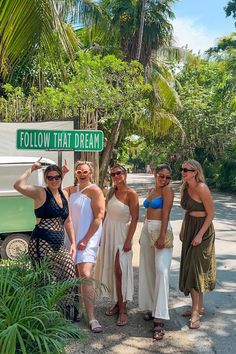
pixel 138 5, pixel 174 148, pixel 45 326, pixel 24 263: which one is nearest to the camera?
pixel 45 326

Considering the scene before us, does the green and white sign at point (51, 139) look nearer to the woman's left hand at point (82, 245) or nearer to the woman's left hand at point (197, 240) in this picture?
the woman's left hand at point (82, 245)

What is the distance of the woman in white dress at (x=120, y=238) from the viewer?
467cm

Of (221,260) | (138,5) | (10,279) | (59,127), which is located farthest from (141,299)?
(138,5)

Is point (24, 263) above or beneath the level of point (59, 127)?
beneath

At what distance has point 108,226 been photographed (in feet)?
15.7

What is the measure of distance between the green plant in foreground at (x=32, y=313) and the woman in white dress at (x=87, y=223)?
868 mm

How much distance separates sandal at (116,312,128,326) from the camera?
4.64 m

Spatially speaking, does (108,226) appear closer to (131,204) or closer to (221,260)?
(131,204)

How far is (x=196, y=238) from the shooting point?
4.61m

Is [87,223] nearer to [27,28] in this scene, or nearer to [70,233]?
[70,233]

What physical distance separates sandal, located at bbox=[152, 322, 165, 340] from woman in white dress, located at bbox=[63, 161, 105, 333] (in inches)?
23.0

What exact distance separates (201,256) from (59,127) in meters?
3.36

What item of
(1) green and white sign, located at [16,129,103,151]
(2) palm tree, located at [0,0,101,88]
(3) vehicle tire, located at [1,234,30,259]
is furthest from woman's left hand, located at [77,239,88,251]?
(3) vehicle tire, located at [1,234,30,259]

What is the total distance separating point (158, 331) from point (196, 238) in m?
1.03
